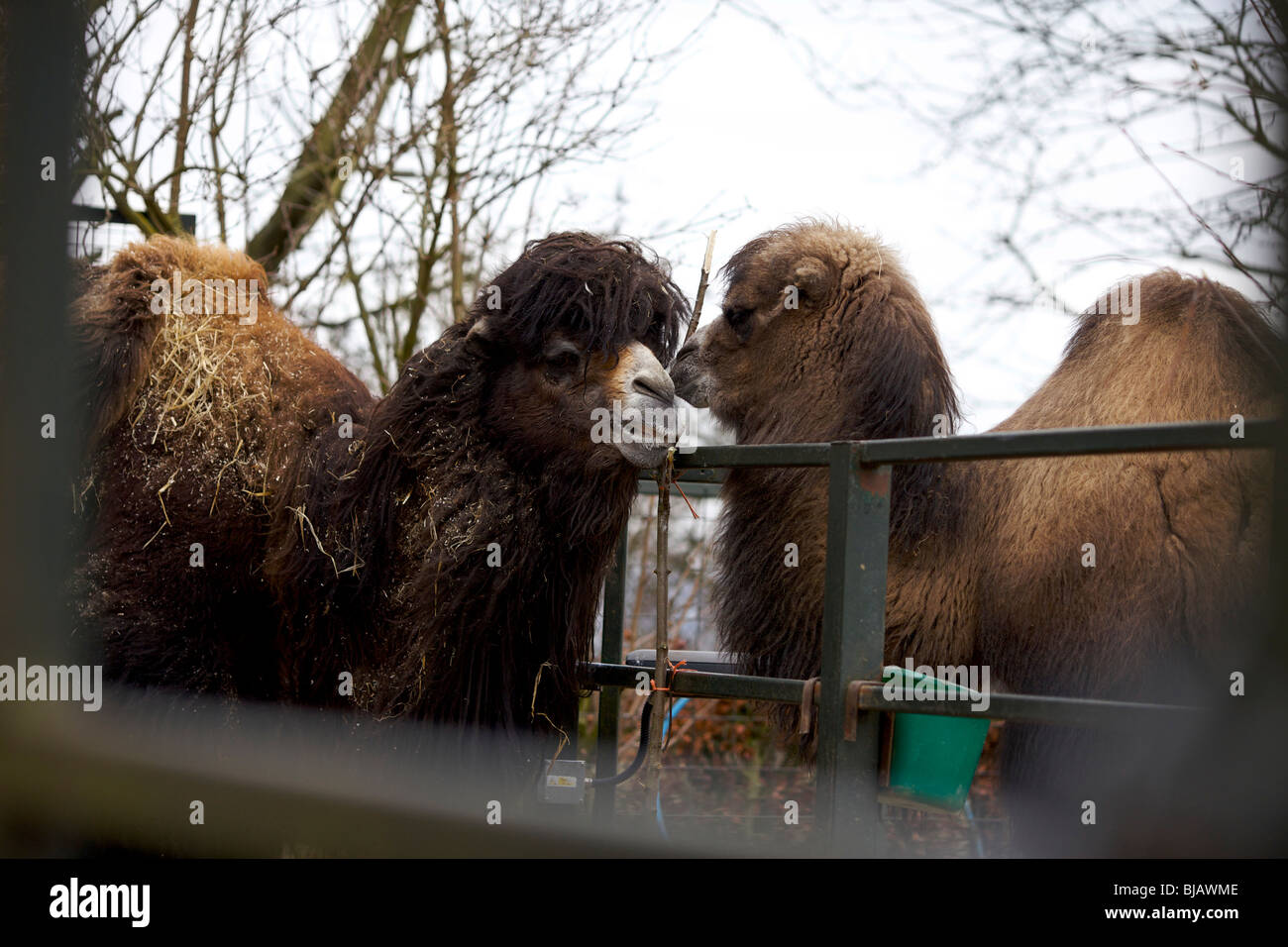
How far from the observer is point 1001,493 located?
3900mm

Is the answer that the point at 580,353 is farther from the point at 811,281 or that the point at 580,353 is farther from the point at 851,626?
the point at 851,626

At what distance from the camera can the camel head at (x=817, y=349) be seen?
405 centimetres

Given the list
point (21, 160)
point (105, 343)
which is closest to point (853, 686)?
point (21, 160)

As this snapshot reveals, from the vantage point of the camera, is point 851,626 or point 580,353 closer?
point 851,626

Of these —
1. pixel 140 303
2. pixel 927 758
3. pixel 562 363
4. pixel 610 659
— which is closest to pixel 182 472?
pixel 140 303

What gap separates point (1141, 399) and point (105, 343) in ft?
11.7

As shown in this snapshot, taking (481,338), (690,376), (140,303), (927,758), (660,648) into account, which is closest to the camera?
(927,758)

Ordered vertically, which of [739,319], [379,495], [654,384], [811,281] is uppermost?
[811,281]

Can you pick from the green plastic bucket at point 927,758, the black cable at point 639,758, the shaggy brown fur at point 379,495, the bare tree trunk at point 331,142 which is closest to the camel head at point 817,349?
the shaggy brown fur at point 379,495

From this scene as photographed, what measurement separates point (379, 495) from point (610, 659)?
1181mm
